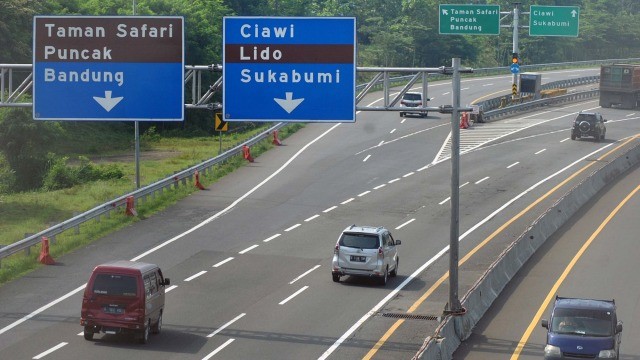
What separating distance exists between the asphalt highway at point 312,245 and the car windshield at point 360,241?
1321 millimetres

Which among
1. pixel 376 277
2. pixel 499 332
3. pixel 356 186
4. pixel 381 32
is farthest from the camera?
pixel 381 32

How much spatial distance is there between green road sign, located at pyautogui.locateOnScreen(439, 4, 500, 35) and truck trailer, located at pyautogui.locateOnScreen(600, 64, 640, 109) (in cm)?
1341

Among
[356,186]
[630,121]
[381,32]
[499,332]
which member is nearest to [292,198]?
[356,186]

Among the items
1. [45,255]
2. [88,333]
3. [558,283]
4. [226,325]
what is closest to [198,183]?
[45,255]

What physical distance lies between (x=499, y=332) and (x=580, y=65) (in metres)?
106

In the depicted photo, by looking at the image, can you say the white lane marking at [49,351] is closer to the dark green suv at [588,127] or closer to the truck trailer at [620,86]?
the dark green suv at [588,127]

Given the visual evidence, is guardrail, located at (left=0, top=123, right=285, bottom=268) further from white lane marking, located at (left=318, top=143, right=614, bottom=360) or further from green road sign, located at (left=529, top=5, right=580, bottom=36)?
green road sign, located at (left=529, top=5, right=580, bottom=36)

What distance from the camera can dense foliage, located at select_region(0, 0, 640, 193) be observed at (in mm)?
60625

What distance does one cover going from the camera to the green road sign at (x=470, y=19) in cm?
7625

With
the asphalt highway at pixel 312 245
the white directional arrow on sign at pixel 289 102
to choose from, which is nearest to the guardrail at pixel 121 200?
the asphalt highway at pixel 312 245

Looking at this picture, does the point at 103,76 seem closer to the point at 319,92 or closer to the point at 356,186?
the point at 319,92

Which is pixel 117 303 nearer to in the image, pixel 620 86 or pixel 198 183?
pixel 198 183

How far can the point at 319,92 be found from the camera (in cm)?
2811

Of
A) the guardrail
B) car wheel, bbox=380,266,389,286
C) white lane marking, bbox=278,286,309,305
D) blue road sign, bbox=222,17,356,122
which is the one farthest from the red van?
car wheel, bbox=380,266,389,286
